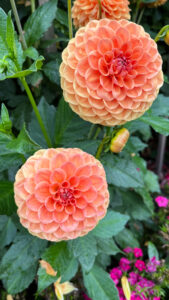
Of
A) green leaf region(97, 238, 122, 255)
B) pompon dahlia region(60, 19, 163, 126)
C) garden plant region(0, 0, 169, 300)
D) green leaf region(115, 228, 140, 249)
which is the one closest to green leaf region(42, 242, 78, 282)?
garden plant region(0, 0, 169, 300)

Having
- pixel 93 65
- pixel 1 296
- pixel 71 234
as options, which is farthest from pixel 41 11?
pixel 1 296

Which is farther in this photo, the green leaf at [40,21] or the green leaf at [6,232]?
the green leaf at [6,232]

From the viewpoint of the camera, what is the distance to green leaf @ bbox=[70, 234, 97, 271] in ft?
2.02

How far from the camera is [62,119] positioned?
2.30ft

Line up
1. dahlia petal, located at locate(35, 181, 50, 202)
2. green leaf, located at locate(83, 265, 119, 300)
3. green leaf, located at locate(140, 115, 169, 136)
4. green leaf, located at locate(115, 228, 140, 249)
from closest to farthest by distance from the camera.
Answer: dahlia petal, located at locate(35, 181, 50, 202), green leaf, located at locate(140, 115, 169, 136), green leaf, located at locate(83, 265, 119, 300), green leaf, located at locate(115, 228, 140, 249)

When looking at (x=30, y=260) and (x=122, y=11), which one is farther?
(x=30, y=260)

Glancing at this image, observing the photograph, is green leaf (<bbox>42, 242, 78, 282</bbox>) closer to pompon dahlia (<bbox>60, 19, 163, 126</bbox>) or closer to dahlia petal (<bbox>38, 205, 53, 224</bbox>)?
dahlia petal (<bbox>38, 205, 53, 224</bbox>)

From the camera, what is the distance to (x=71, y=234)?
1.62ft

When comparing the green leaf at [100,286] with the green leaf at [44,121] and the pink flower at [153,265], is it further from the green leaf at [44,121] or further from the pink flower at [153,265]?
the green leaf at [44,121]

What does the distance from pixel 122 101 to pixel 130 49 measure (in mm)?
82

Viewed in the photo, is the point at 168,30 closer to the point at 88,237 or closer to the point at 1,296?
the point at 88,237

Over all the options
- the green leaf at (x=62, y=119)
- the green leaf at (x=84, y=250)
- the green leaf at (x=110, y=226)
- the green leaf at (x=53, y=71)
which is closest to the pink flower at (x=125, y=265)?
the green leaf at (x=110, y=226)

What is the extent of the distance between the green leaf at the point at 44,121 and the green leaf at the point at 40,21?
0.15m

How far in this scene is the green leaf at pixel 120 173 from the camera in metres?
0.74
